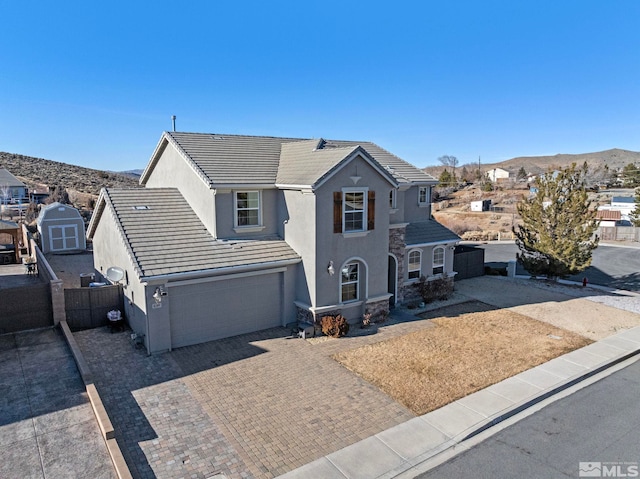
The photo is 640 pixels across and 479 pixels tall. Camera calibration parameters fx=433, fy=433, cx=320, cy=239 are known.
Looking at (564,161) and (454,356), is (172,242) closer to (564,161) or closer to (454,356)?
(454,356)

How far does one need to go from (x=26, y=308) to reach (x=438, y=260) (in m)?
17.8

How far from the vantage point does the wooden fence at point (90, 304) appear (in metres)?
16.0

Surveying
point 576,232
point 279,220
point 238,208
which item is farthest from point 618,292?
point 238,208

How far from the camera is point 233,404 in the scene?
444 inches

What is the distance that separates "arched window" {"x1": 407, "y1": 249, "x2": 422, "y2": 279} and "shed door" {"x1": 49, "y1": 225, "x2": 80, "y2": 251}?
22.9 meters

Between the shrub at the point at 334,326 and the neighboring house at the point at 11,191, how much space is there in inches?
1751

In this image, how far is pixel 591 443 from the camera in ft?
32.6

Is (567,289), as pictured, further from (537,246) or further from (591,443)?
(591,443)

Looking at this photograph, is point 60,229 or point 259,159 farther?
point 60,229

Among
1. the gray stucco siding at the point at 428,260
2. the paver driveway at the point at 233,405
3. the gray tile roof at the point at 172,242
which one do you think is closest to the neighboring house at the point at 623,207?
the gray stucco siding at the point at 428,260

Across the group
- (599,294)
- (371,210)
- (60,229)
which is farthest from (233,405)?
(60,229)

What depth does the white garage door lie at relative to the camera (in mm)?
14523

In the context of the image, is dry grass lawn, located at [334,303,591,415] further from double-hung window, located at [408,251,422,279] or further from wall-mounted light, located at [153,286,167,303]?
wall-mounted light, located at [153,286,167,303]

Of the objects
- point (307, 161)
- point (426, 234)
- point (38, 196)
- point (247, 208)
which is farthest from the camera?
point (38, 196)
